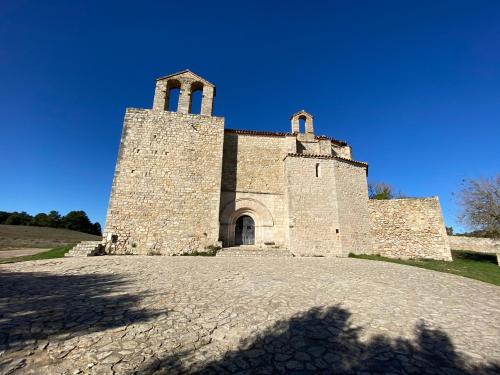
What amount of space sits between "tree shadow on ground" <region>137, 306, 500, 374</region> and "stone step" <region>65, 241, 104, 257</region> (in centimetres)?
1084

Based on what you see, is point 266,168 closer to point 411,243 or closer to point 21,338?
point 411,243

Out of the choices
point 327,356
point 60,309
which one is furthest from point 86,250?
point 327,356

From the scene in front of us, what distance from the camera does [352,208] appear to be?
50.7 ft

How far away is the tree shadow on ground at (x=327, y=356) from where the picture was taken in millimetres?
2455

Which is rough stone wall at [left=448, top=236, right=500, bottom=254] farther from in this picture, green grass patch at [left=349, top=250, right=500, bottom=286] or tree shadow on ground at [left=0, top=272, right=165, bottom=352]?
tree shadow on ground at [left=0, top=272, right=165, bottom=352]

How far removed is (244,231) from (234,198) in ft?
7.25

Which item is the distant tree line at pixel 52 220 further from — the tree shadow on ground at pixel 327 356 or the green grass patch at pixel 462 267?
the tree shadow on ground at pixel 327 356

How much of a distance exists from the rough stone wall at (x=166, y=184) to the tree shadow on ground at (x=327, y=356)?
33.8 ft

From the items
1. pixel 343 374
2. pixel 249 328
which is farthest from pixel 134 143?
pixel 343 374

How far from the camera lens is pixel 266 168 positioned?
16.2 metres

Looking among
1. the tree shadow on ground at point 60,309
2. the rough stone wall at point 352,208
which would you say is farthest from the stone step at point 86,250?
the rough stone wall at point 352,208

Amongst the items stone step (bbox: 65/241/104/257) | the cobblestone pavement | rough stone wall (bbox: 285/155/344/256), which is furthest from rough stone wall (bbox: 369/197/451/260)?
stone step (bbox: 65/241/104/257)

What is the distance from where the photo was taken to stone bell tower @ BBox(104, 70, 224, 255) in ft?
41.9

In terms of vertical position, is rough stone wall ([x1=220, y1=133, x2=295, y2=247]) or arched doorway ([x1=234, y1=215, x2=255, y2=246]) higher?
rough stone wall ([x1=220, y1=133, x2=295, y2=247])
